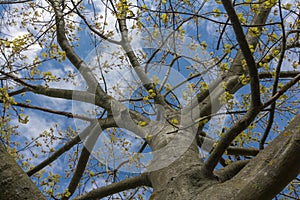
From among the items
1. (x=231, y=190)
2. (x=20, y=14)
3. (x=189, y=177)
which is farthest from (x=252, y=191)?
(x=20, y=14)

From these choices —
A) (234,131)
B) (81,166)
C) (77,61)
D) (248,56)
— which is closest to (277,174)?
(234,131)

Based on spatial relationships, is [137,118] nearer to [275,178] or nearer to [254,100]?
[254,100]

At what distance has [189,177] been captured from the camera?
6.89 feet

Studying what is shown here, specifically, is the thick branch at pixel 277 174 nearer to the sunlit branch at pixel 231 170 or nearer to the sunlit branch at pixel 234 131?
the sunlit branch at pixel 234 131

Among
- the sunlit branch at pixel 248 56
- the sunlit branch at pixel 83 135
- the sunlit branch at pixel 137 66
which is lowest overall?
the sunlit branch at pixel 248 56

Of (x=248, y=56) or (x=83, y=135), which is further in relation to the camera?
(x=83, y=135)

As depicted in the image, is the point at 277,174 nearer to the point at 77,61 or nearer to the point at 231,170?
the point at 231,170

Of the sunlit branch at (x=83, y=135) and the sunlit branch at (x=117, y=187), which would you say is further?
the sunlit branch at (x=83, y=135)

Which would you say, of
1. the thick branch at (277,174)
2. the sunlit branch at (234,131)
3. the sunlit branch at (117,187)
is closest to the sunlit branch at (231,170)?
the sunlit branch at (234,131)

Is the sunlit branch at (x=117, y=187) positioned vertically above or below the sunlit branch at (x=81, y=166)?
below

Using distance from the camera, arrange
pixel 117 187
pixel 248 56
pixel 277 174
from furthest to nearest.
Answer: pixel 117 187 < pixel 248 56 < pixel 277 174

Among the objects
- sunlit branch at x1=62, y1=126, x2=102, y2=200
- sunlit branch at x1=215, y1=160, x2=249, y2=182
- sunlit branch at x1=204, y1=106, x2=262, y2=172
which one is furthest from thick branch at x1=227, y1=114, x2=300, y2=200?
sunlit branch at x1=62, y1=126, x2=102, y2=200

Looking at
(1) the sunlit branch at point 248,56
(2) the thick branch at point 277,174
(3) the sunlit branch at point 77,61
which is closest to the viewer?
(2) the thick branch at point 277,174

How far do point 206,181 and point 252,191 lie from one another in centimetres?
71
